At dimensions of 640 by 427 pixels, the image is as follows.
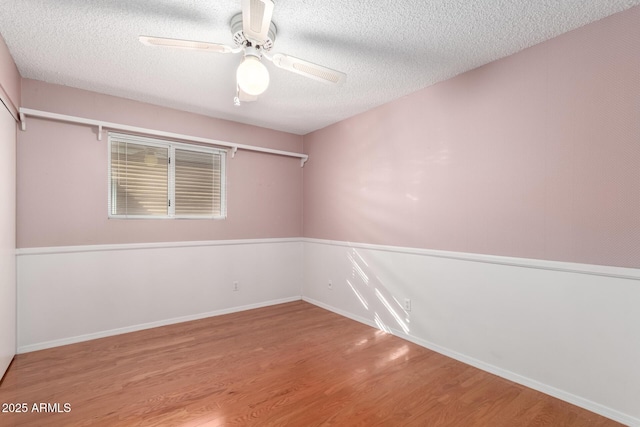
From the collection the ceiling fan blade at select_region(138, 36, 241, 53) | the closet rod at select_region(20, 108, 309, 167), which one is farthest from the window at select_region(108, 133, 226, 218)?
the ceiling fan blade at select_region(138, 36, 241, 53)

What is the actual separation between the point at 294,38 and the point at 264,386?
8.27ft

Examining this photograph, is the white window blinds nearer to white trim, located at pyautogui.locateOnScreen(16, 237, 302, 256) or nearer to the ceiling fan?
white trim, located at pyautogui.locateOnScreen(16, 237, 302, 256)

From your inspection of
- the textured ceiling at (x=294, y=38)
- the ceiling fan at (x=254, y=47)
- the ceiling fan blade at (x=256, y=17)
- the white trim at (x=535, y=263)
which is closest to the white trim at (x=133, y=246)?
the textured ceiling at (x=294, y=38)

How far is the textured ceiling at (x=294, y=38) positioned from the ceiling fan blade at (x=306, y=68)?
305 millimetres

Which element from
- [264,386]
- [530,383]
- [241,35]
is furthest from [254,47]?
[530,383]

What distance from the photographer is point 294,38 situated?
2.12 meters

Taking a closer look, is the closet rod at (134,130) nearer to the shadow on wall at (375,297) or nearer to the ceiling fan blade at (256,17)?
the shadow on wall at (375,297)

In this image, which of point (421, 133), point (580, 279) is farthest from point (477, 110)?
point (580, 279)

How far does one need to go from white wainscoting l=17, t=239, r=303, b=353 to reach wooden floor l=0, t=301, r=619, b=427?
9.4 inches

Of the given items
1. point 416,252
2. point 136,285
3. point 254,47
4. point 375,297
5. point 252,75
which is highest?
point 254,47

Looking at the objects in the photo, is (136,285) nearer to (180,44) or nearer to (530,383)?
(180,44)

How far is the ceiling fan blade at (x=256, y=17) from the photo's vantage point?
1430 millimetres

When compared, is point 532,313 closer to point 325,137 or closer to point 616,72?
point 616,72

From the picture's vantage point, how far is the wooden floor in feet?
6.05
